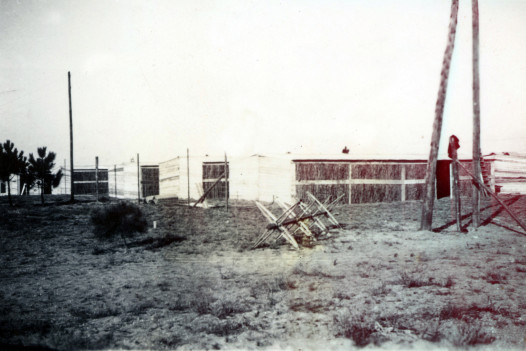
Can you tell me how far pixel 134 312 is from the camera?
5.25 meters

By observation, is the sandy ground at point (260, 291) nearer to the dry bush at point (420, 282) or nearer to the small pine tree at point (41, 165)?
the dry bush at point (420, 282)

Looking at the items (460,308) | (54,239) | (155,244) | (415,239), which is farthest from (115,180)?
(460,308)

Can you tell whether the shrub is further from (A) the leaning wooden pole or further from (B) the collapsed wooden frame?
(A) the leaning wooden pole

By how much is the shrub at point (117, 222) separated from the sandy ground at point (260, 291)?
1.23 ft

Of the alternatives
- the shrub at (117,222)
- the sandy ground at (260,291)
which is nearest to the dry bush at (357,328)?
the sandy ground at (260,291)

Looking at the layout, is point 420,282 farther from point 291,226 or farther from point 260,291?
point 291,226

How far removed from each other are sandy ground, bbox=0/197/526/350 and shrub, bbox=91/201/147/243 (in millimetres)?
375

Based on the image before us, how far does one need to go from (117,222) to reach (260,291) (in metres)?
5.68

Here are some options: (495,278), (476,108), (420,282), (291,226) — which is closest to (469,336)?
(420,282)

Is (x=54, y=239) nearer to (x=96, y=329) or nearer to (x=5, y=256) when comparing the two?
(x=5, y=256)

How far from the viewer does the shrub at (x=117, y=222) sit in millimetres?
9953

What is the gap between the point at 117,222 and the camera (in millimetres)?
10055

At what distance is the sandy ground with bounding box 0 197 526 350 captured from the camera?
174 inches

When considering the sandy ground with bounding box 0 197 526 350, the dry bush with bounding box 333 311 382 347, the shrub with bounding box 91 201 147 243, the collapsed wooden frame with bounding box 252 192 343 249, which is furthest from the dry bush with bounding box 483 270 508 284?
the shrub with bounding box 91 201 147 243
